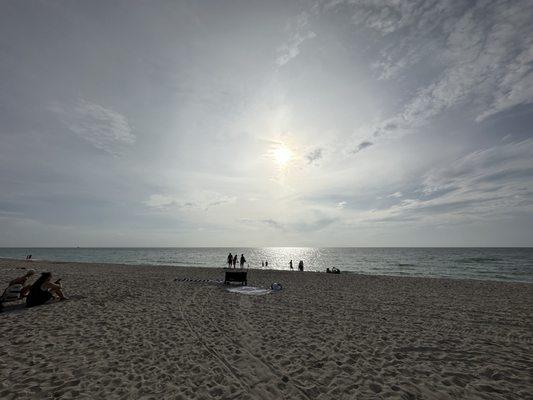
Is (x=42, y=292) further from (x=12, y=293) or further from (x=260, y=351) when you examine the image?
(x=260, y=351)

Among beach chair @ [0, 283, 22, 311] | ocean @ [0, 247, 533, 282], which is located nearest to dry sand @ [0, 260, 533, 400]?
beach chair @ [0, 283, 22, 311]

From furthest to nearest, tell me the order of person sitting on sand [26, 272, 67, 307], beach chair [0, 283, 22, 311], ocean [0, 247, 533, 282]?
ocean [0, 247, 533, 282] → person sitting on sand [26, 272, 67, 307] → beach chair [0, 283, 22, 311]

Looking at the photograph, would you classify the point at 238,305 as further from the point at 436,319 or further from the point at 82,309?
the point at 436,319

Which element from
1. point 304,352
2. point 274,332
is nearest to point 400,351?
point 304,352

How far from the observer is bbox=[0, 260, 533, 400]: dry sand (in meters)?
5.52

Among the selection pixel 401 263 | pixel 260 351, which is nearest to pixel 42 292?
pixel 260 351

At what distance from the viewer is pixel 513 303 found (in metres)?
15.0

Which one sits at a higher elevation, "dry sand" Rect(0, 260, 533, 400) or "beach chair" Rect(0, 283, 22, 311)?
"beach chair" Rect(0, 283, 22, 311)

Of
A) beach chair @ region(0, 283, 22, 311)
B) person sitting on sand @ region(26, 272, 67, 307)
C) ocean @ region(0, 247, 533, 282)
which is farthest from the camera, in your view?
ocean @ region(0, 247, 533, 282)

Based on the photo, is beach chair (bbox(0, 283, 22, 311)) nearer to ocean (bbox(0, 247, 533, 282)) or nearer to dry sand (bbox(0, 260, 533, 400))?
dry sand (bbox(0, 260, 533, 400))

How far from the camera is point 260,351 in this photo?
7.46m

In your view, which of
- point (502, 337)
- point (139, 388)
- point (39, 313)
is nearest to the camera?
point (139, 388)

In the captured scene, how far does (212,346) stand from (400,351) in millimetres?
5388

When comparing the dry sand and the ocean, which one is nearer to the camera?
the dry sand
